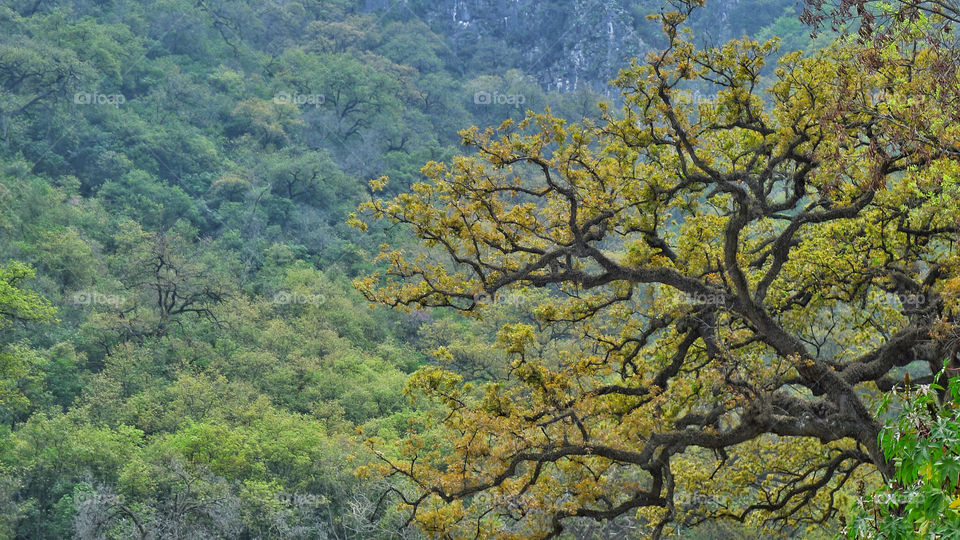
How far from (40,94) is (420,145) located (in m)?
18.8

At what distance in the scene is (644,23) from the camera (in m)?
66.5

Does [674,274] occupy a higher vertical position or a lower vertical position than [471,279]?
higher

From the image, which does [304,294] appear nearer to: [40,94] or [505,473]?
[40,94]
